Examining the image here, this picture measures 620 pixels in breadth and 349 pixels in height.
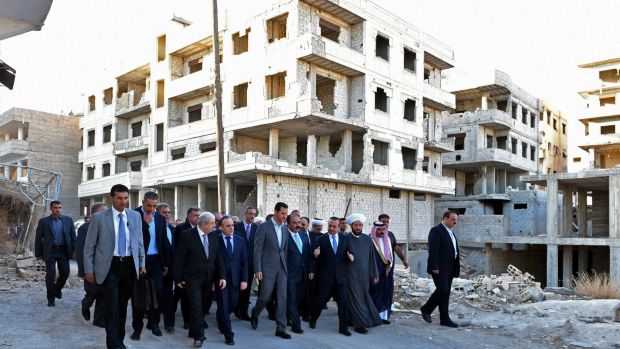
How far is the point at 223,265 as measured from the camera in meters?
7.58

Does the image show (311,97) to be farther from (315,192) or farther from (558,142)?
(558,142)

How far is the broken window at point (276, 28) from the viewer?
87.4 ft

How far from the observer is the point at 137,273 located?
6.56 metres

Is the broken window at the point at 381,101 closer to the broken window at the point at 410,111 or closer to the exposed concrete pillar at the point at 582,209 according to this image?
the broken window at the point at 410,111

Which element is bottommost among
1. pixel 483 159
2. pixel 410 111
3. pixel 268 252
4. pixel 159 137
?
pixel 268 252

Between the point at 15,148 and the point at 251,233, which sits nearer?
the point at 251,233

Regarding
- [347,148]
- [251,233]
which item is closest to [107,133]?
[347,148]

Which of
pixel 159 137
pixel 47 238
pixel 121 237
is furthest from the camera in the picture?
pixel 159 137

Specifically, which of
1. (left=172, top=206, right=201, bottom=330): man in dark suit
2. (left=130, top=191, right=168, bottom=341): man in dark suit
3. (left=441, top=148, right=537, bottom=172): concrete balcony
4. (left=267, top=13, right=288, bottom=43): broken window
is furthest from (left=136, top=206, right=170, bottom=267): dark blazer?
(left=441, top=148, right=537, bottom=172): concrete balcony

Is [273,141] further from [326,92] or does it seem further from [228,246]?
[228,246]

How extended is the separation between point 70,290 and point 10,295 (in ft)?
5.60

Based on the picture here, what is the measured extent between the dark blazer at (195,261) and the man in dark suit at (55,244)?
386 cm

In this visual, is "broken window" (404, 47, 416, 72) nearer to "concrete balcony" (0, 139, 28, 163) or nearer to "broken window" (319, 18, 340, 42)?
"broken window" (319, 18, 340, 42)

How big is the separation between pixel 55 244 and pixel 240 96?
18682 mm
